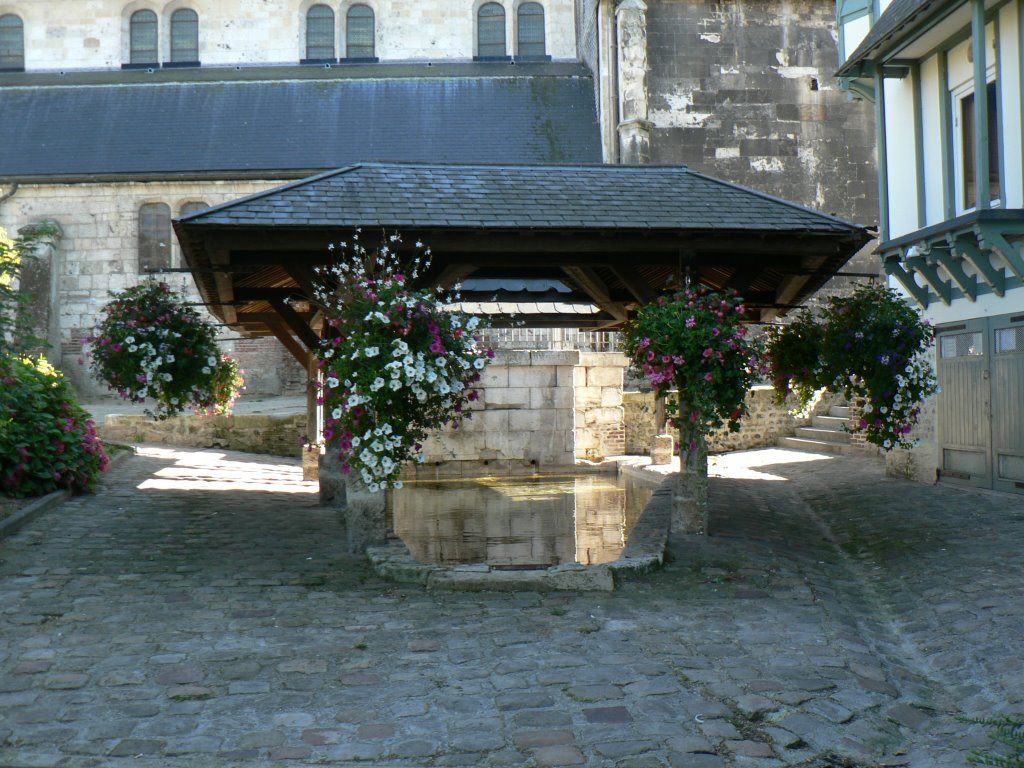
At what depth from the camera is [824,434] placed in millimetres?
16562

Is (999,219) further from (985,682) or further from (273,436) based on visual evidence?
(273,436)

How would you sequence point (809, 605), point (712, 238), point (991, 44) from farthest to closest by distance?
point (991, 44) → point (712, 238) → point (809, 605)

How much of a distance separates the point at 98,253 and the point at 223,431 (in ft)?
23.8

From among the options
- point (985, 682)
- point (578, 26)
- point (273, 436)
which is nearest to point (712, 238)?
point (985, 682)

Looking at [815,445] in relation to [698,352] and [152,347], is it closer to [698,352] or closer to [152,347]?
[698,352]

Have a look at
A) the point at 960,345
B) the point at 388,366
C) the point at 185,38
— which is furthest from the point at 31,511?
the point at 185,38

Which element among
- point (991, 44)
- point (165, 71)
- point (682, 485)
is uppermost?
point (165, 71)

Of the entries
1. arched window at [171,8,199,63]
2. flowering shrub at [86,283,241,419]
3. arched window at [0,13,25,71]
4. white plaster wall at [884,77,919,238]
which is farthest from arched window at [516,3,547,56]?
flowering shrub at [86,283,241,419]

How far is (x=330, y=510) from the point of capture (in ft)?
31.7

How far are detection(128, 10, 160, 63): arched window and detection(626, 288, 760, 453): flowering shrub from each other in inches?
805

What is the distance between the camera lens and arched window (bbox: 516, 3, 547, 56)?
23828 millimetres

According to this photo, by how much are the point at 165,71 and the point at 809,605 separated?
70.7 ft

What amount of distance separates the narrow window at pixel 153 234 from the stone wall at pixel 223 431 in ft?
19.8

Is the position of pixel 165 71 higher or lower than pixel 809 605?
higher
